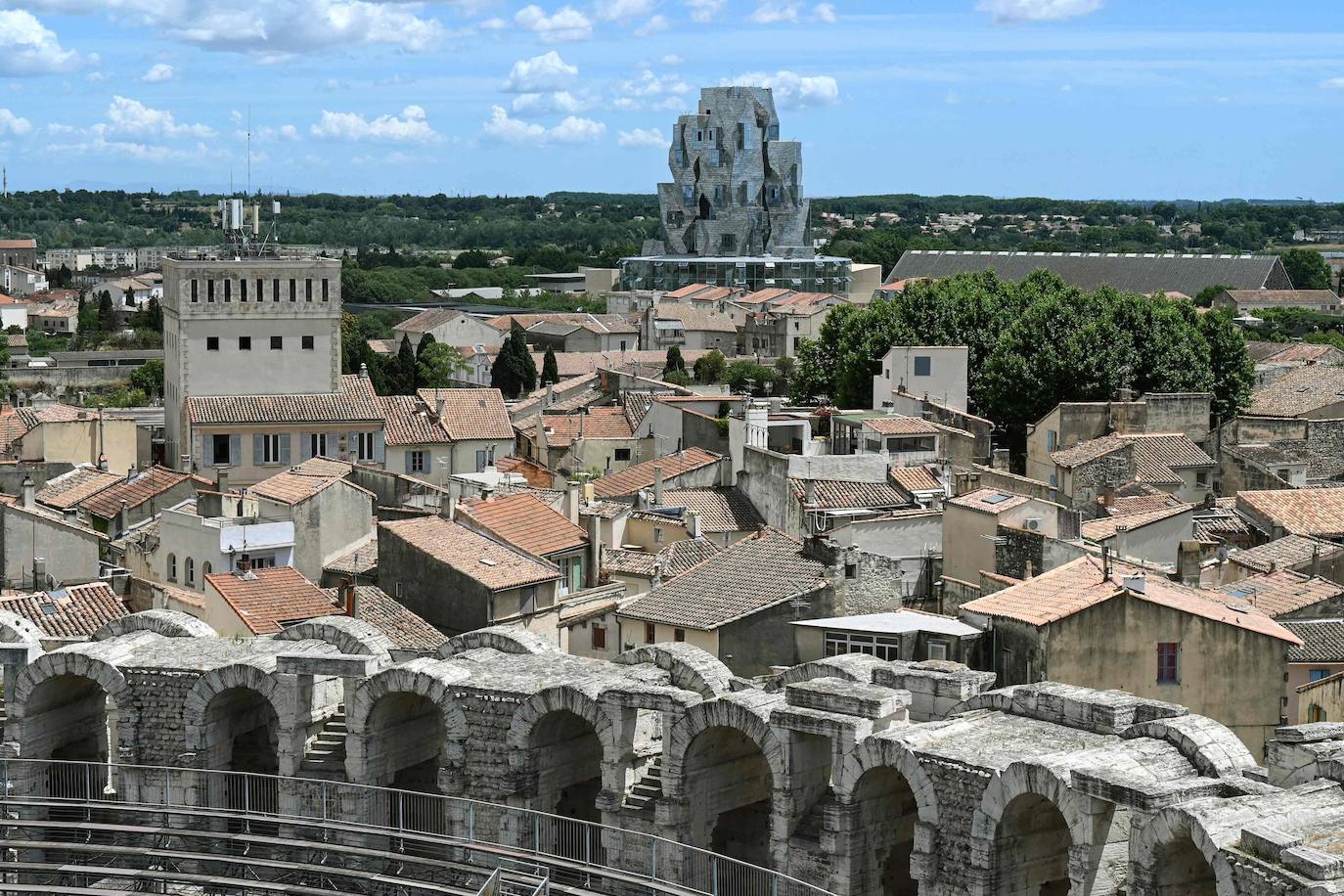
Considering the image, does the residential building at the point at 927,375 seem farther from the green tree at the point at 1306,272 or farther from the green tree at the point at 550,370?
the green tree at the point at 1306,272

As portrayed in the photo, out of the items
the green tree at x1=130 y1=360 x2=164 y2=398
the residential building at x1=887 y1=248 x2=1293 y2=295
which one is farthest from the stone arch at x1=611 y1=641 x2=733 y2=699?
the residential building at x1=887 y1=248 x2=1293 y2=295

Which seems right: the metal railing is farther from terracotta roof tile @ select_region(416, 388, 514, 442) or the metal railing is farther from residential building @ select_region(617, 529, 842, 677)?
terracotta roof tile @ select_region(416, 388, 514, 442)

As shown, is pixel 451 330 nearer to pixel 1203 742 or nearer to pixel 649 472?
pixel 649 472

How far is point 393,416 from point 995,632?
104ft

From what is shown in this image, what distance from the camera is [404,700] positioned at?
109 ft

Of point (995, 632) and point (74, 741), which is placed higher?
point (995, 632)

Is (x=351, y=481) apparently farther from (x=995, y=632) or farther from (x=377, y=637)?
(x=995, y=632)

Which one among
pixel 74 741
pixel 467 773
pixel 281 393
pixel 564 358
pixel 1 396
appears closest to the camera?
pixel 467 773

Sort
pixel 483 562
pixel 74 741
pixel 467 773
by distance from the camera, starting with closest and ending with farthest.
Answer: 1. pixel 467 773
2. pixel 74 741
3. pixel 483 562

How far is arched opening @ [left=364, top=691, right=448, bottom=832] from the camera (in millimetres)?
32469

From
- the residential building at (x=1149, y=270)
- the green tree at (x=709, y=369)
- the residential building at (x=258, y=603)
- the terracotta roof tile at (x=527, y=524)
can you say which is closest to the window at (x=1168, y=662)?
the terracotta roof tile at (x=527, y=524)

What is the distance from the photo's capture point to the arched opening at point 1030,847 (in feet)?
86.1

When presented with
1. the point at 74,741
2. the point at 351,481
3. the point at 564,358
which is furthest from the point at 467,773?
the point at 564,358

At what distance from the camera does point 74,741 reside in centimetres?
3503
